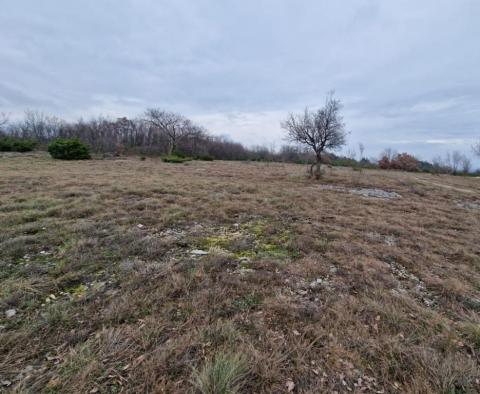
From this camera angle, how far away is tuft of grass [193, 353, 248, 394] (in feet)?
4.90

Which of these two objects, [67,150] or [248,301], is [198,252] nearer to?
[248,301]

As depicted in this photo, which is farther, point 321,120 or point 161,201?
point 321,120

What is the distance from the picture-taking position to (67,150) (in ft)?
70.0

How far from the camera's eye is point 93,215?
506 centimetres

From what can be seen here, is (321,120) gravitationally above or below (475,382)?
above

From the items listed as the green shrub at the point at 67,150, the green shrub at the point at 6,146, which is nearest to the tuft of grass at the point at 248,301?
the green shrub at the point at 67,150

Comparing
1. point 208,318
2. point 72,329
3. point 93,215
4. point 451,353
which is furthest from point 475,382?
point 93,215

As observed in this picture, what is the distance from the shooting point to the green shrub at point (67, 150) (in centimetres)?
2116

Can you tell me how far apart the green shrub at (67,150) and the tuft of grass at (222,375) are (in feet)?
85.7

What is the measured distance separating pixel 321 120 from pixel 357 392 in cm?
1345

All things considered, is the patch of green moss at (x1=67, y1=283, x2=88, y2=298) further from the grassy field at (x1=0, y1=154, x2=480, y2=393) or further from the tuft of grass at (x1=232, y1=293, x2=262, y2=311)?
the tuft of grass at (x1=232, y1=293, x2=262, y2=311)

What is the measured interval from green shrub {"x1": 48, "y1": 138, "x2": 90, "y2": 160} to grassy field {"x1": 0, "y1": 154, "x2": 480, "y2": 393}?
2049cm

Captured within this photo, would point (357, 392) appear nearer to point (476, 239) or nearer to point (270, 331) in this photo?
point (270, 331)

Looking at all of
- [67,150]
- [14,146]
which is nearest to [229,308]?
[67,150]
